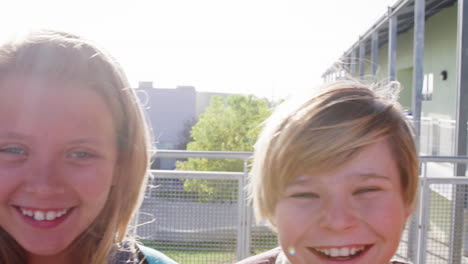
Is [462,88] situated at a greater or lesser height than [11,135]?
greater

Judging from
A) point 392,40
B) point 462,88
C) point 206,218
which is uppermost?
point 392,40

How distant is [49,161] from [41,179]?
0.06 metres

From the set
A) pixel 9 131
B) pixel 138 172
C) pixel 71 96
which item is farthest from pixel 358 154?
pixel 9 131

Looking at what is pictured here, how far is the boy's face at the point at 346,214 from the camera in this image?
1376 mm

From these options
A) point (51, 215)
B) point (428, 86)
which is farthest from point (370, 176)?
point (428, 86)

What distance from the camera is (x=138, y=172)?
170cm

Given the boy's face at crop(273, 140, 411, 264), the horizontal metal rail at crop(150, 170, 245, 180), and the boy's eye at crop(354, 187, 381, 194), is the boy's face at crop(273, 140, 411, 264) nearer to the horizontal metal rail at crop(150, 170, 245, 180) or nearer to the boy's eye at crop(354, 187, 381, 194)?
the boy's eye at crop(354, 187, 381, 194)

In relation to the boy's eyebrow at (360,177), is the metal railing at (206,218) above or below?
below

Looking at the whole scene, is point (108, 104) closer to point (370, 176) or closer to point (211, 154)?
point (370, 176)

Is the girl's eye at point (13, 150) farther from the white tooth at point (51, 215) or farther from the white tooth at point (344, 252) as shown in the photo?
the white tooth at point (344, 252)

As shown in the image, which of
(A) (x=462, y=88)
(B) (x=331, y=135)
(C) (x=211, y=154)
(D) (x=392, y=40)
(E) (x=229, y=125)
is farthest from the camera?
(E) (x=229, y=125)

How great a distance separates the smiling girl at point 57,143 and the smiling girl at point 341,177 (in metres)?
0.57

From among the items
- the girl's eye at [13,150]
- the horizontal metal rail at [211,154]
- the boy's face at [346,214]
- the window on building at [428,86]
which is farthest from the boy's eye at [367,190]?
the window on building at [428,86]

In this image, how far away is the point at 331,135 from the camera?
1.46m
